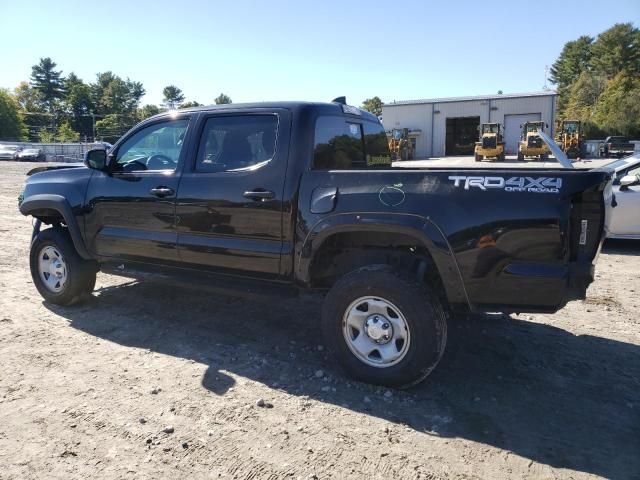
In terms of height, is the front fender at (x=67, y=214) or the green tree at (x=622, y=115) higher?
the green tree at (x=622, y=115)

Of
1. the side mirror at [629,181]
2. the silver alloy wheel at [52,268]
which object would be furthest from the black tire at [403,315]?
the side mirror at [629,181]

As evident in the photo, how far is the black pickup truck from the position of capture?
10.3 ft

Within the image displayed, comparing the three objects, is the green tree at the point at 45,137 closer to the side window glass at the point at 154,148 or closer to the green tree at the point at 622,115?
the green tree at the point at 622,115

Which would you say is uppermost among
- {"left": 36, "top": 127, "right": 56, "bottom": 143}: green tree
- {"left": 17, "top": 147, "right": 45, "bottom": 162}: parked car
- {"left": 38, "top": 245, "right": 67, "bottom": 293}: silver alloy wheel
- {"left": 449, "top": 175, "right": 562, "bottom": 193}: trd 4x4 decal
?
{"left": 36, "top": 127, "right": 56, "bottom": 143}: green tree

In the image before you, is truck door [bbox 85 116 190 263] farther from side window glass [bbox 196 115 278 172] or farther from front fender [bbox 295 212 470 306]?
front fender [bbox 295 212 470 306]

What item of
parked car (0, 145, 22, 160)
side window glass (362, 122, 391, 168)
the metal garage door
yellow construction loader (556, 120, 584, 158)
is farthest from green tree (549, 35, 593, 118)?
side window glass (362, 122, 391, 168)

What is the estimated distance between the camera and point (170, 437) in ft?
9.87

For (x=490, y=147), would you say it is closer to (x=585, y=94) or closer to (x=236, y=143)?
(x=236, y=143)

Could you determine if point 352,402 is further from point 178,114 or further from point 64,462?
point 178,114

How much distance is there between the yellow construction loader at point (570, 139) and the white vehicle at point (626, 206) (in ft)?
87.5

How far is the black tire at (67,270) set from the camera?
520 cm

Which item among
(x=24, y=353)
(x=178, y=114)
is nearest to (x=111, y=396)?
(x=24, y=353)

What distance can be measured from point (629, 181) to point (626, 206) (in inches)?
18.2

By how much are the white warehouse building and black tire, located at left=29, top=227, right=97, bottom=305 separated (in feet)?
134
